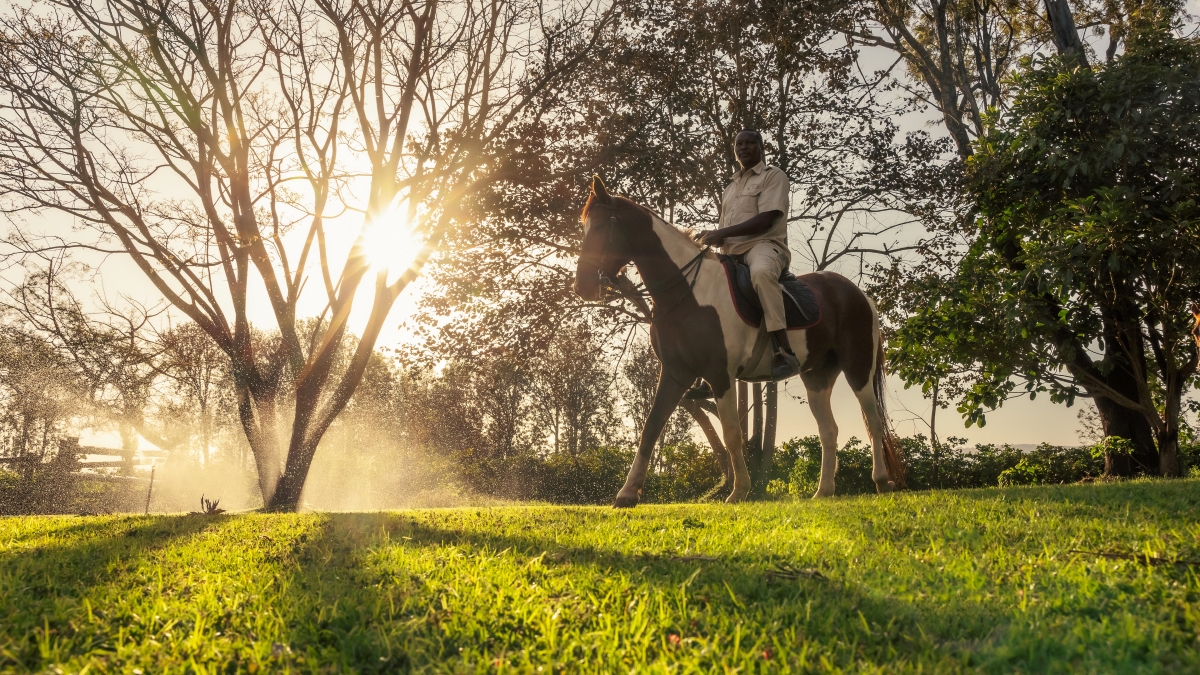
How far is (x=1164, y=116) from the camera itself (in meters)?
10.2

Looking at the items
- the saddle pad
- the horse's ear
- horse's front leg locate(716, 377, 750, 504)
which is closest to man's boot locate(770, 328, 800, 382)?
the saddle pad

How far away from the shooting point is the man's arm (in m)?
7.81

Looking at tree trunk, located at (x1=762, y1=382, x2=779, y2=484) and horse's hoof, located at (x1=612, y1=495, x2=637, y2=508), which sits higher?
tree trunk, located at (x1=762, y1=382, x2=779, y2=484)

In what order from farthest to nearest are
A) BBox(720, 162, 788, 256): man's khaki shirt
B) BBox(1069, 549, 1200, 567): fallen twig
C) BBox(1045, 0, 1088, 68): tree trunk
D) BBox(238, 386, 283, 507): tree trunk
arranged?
BBox(238, 386, 283, 507): tree trunk → BBox(1045, 0, 1088, 68): tree trunk → BBox(720, 162, 788, 256): man's khaki shirt → BBox(1069, 549, 1200, 567): fallen twig

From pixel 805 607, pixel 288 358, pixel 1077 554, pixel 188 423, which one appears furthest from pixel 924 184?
pixel 188 423

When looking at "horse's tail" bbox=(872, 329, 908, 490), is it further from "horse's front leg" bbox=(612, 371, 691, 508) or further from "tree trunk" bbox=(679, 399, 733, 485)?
"tree trunk" bbox=(679, 399, 733, 485)

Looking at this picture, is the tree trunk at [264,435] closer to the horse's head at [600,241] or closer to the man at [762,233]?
the horse's head at [600,241]

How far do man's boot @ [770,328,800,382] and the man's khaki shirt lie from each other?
0.96 metres

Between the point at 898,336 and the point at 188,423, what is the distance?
34.6 metres

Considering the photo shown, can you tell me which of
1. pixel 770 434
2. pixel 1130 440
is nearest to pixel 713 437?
pixel 770 434

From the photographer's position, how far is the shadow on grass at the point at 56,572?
2701 mm

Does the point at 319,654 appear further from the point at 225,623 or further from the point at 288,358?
the point at 288,358

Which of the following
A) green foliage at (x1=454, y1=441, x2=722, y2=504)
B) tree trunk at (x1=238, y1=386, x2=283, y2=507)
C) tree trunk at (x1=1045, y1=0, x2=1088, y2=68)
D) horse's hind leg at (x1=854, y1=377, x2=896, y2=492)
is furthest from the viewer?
green foliage at (x1=454, y1=441, x2=722, y2=504)

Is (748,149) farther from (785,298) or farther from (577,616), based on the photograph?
(577,616)
